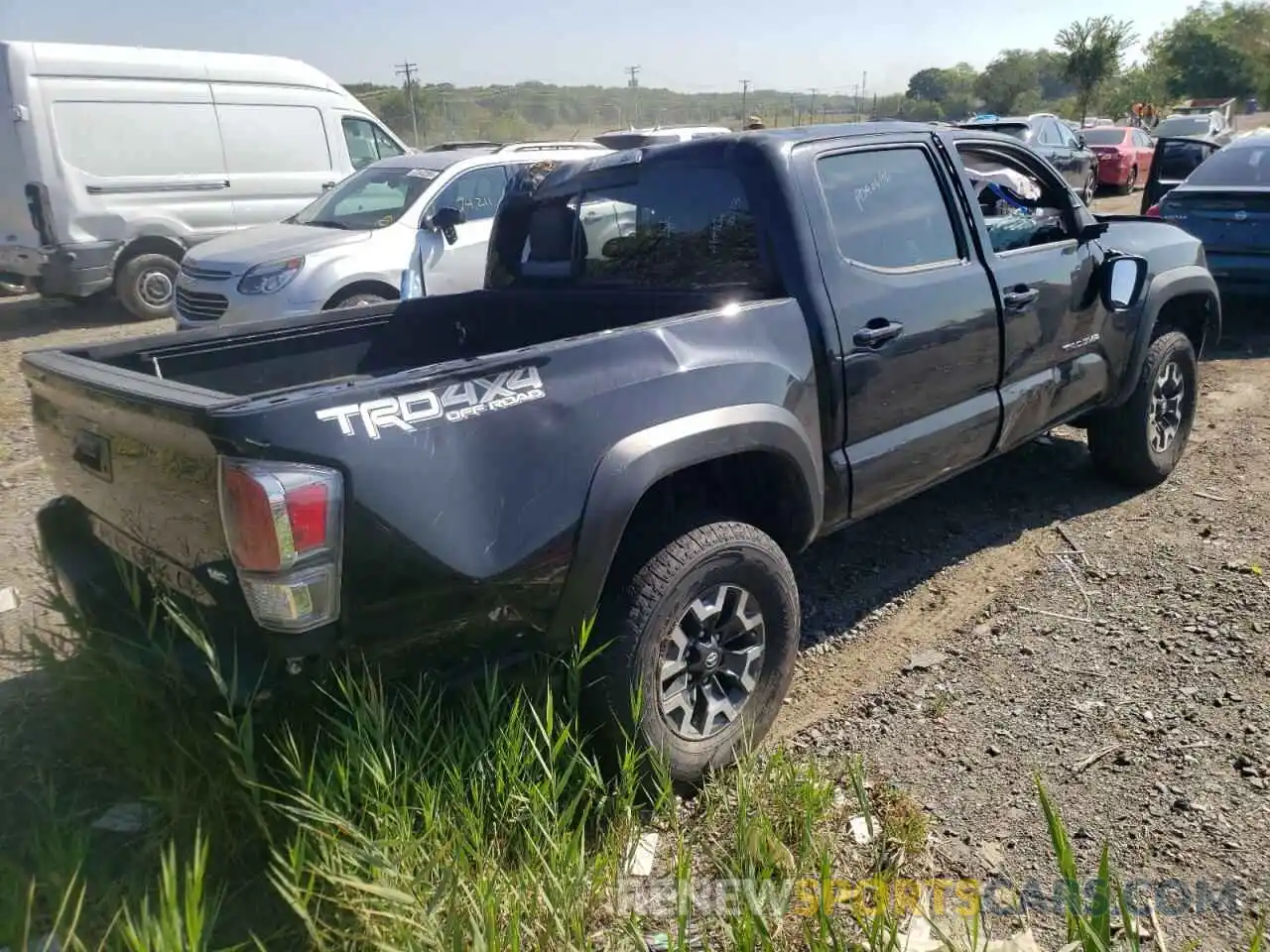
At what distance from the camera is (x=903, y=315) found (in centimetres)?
353

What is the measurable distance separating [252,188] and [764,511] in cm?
1042

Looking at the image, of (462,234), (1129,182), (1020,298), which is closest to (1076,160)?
(1129,182)

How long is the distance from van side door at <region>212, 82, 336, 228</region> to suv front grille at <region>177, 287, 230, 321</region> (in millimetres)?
3972

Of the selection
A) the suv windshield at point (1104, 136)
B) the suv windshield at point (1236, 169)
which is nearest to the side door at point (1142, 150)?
the suv windshield at point (1104, 136)

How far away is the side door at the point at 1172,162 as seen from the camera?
9609 mm

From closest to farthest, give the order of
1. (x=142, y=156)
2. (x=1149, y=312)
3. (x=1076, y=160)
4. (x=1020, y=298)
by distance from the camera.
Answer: (x=1020, y=298)
(x=1149, y=312)
(x=142, y=156)
(x=1076, y=160)

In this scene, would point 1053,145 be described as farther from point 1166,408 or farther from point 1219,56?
point 1219,56

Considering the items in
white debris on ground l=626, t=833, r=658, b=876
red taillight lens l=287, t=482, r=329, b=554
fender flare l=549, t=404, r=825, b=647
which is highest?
red taillight lens l=287, t=482, r=329, b=554

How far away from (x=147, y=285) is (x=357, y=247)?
4.64 m

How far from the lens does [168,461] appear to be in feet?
7.68

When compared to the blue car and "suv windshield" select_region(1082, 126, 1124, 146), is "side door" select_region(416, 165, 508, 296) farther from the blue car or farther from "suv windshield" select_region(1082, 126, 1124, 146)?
"suv windshield" select_region(1082, 126, 1124, 146)

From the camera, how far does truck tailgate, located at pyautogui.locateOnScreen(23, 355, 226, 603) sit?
7.41 feet

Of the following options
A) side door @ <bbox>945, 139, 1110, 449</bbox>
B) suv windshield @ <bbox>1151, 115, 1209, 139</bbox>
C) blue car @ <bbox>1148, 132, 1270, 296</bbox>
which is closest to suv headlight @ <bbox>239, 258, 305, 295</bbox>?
side door @ <bbox>945, 139, 1110, 449</bbox>

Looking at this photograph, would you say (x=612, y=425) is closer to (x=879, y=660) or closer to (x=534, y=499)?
(x=534, y=499)
